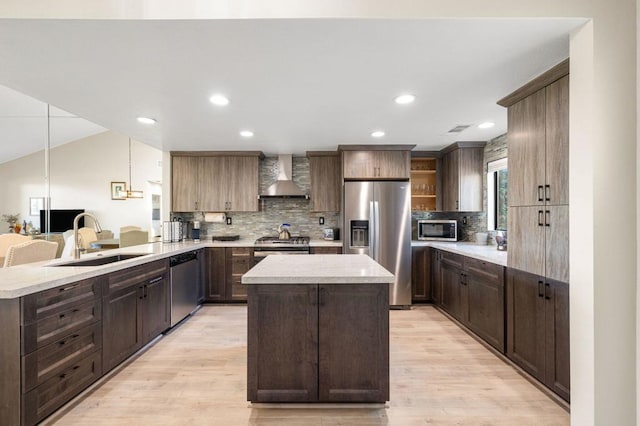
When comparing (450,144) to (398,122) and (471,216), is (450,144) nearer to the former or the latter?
(471,216)

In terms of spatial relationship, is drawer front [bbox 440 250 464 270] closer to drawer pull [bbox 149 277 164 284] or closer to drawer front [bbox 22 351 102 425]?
drawer pull [bbox 149 277 164 284]

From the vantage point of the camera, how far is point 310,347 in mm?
1914

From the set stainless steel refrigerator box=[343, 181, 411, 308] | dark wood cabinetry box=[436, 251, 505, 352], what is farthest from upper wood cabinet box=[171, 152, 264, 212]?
dark wood cabinetry box=[436, 251, 505, 352]

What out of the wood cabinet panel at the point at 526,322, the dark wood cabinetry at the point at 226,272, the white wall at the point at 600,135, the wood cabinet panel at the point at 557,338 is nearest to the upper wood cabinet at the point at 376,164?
the dark wood cabinetry at the point at 226,272

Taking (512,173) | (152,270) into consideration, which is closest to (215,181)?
(152,270)

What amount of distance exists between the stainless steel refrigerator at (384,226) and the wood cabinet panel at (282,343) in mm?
2397

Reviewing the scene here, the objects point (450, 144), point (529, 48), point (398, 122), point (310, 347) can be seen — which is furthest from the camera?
point (450, 144)

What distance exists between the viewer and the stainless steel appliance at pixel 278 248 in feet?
14.1

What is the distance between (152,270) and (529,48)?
11.7 feet

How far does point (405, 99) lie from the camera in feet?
8.53

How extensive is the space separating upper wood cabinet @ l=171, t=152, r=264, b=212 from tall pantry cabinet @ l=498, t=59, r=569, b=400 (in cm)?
350

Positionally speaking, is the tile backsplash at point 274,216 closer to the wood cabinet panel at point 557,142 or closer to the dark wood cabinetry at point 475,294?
the dark wood cabinetry at point 475,294

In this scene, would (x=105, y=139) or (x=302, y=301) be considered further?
(x=105, y=139)

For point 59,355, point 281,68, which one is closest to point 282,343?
point 59,355
